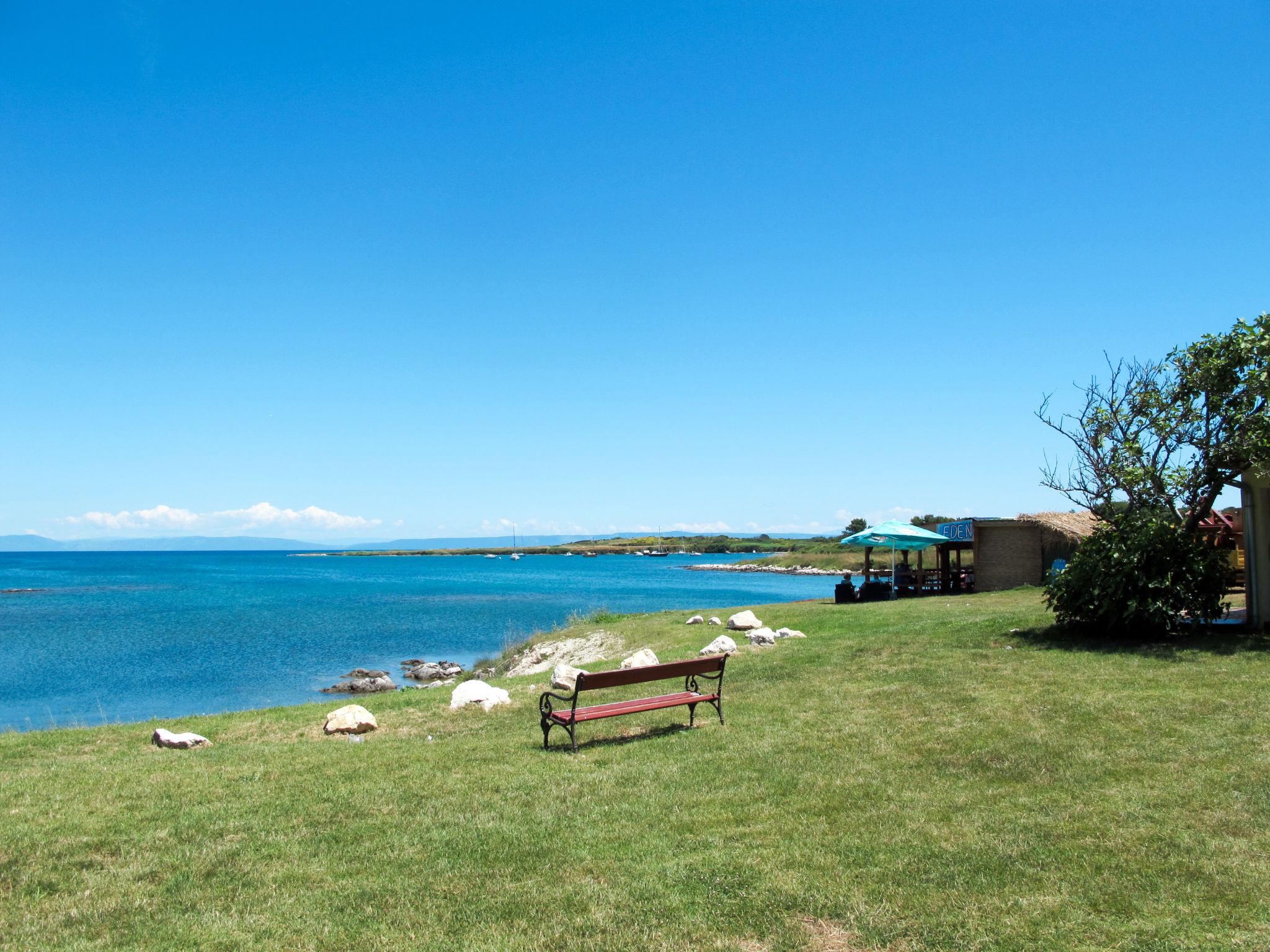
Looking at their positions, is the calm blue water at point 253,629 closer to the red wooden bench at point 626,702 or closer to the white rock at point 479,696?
the white rock at point 479,696

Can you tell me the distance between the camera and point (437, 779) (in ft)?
26.5

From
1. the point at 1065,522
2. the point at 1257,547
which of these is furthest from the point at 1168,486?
the point at 1065,522

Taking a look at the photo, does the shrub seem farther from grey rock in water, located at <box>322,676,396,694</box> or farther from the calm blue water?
the calm blue water

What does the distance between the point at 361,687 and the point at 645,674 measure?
15.8 m

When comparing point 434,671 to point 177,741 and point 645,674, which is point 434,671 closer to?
point 177,741

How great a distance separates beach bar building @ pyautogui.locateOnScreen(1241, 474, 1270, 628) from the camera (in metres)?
14.2

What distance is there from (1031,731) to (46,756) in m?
10.8

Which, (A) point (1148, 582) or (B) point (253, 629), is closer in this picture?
(A) point (1148, 582)

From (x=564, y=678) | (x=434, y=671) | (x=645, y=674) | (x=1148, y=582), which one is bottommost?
(x=434, y=671)

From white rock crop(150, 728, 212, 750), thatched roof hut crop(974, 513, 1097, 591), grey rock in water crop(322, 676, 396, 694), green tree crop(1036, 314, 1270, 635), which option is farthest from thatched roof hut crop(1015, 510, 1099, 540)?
white rock crop(150, 728, 212, 750)

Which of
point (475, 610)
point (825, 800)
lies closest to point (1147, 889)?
point (825, 800)

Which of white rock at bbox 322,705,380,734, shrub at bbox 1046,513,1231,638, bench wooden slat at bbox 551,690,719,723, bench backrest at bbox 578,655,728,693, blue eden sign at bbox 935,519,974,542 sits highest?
blue eden sign at bbox 935,519,974,542

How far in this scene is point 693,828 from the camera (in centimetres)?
645

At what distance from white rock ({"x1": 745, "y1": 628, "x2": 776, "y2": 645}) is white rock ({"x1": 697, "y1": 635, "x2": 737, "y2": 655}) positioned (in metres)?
0.54
